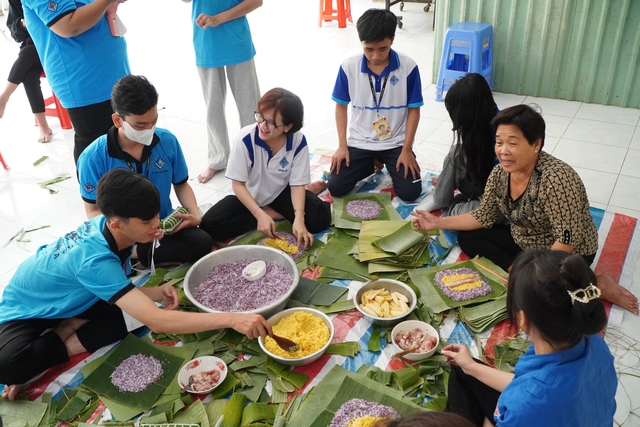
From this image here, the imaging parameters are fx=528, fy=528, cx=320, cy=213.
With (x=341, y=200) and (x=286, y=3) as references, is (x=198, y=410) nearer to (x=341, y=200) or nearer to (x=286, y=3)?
(x=341, y=200)

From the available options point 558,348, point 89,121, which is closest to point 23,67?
point 89,121

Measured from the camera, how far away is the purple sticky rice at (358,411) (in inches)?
76.1

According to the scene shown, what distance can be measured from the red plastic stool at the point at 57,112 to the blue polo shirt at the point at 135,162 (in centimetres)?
249

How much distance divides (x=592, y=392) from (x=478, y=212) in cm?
145

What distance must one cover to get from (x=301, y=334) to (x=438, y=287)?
779mm

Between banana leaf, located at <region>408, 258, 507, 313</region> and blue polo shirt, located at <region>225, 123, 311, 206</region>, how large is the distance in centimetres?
91

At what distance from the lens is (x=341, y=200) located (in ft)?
11.6

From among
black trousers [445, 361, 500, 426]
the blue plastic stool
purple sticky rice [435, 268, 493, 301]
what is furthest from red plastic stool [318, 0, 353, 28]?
A: black trousers [445, 361, 500, 426]

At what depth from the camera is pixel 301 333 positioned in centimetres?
235

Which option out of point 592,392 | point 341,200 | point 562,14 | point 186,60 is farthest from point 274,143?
point 186,60

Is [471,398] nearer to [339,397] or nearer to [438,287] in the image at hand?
[339,397]

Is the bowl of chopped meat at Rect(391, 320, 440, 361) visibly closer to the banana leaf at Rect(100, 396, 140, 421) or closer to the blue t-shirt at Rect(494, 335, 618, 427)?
the blue t-shirt at Rect(494, 335, 618, 427)

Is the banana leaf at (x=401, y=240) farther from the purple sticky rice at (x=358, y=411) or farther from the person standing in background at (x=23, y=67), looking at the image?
the person standing in background at (x=23, y=67)

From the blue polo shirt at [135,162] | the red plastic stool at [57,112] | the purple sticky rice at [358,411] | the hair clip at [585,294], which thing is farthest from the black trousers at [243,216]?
the red plastic stool at [57,112]
